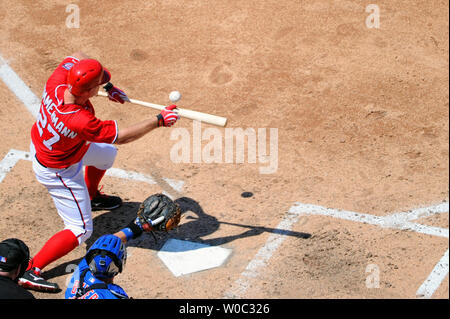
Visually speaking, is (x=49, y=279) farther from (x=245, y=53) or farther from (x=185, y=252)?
(x=245, y=53)

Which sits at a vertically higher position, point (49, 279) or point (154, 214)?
point (154, 214)

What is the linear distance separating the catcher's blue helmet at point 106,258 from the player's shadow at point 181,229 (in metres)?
1.34

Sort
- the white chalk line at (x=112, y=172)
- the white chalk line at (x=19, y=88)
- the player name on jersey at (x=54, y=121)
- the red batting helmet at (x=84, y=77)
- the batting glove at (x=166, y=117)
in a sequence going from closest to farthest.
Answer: the red batting helmet at (x=84, y=77) → the player name on jersey at (x=54, y=121) → the batting glove at (x=166, y=117) → the white chalk line at (x=112, y=172) → the white chalk line at (x=19, y=88)

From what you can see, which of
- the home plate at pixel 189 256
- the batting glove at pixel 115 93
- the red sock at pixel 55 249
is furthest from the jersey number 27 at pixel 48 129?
the home plate at pixel 189 256

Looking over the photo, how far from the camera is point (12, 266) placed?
429 cm

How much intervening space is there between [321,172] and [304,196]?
0.41m

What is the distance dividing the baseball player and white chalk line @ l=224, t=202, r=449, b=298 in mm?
1424

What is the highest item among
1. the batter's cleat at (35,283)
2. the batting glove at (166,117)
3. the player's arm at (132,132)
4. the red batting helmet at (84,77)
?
the red batting helmet at (84,77)

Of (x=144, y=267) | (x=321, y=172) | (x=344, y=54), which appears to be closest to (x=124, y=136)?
(x=144, y=267)

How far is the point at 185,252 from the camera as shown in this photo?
19.3 feet

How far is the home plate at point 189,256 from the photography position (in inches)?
225

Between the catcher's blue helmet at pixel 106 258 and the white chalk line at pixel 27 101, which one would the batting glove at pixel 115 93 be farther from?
the catcher's blue helmet at pixel 106 258

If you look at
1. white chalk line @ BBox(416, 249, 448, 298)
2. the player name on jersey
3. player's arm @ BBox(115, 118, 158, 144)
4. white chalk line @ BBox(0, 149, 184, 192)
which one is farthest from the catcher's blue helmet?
white chalk line @ BBox(416, 249, 448, 298)

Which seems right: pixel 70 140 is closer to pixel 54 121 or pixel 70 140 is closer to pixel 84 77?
pixel 54 121
